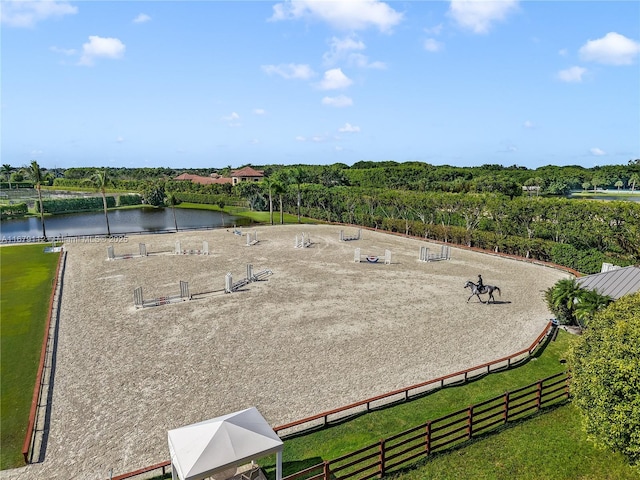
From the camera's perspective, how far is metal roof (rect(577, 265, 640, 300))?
17250 mm

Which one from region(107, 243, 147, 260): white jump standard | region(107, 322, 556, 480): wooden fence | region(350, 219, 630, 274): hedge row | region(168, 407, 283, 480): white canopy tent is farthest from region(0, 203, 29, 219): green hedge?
region(168, 407, 283, 480): white canopy tent

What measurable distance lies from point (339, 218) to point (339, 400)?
4652 centimetres

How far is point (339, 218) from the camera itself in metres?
58.2

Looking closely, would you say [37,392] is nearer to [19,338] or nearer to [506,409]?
[19,338]

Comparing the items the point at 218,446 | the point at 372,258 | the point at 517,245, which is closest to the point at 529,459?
the point at 218,446

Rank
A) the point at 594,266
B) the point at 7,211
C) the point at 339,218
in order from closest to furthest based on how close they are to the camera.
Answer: the point at 594,266 → the point at 339,218 → the point at 7,211

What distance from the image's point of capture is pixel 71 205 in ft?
249

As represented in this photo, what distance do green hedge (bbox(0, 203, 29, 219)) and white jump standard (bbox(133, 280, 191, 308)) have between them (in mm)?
60281

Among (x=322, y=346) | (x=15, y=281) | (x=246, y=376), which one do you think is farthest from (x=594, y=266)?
(x=15, y=281)

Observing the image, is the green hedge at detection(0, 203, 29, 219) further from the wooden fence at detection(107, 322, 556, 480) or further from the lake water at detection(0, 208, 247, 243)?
the wooden fence at detection(107, 322, 556, 480)

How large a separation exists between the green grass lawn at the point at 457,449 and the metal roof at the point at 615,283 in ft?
25.4

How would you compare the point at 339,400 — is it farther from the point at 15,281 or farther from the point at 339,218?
the point at 339,218

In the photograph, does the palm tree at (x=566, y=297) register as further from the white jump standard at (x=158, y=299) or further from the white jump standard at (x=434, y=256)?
the white jump standard at (x=158, y=299)

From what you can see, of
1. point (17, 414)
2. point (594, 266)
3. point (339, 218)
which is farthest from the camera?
point (339, 218)
